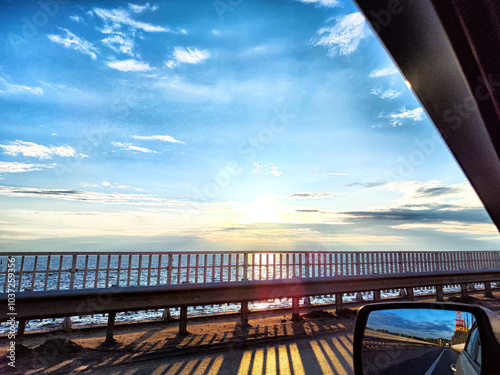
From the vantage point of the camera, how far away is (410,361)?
7.89 feet

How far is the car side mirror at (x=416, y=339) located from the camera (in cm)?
214

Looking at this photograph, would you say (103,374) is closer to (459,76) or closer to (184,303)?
(184,303)

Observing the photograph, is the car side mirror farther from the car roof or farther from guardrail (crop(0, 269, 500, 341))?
guardrail (crop(0, 269, 500, 341))

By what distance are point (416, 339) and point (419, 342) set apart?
3 centimetres

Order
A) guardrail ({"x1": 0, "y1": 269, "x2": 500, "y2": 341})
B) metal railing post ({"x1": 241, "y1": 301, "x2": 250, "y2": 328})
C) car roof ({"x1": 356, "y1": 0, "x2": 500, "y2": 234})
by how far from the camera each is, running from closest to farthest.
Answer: car roof ({"x1": 356, "y1": 0, "x2": 500, "y2": 234})
guardrail ({"x1": 0, "y1": 269, "x2": 500, "y2": 341})
metal railing post ({"x1": 241, "y1": 301, "x2": 250, "y2": 328})

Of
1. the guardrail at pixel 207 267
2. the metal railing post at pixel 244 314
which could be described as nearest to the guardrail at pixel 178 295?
the metal railing post at pixel 244 314

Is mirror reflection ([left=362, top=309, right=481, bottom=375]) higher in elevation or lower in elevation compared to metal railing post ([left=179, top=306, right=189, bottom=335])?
higher

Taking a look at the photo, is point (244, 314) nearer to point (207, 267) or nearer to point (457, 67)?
point (207, 267)

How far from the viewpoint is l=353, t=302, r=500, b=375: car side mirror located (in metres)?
2.14

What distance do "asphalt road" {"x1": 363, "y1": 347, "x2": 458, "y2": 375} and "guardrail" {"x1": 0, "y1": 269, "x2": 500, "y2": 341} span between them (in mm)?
3952

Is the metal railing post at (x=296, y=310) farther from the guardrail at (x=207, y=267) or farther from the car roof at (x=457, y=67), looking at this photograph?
the car roof at (x=457, y=67)

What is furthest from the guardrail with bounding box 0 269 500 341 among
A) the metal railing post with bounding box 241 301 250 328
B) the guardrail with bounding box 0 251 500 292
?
the guardrail with bounding box 0 251 500 292

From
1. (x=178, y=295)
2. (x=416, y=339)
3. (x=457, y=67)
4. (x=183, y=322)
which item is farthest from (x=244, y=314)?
(x=457, y=67)

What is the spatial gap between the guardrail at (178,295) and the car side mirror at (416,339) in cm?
392
